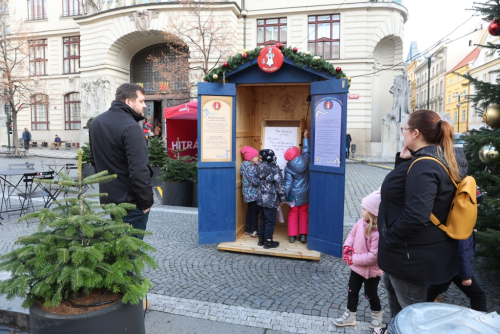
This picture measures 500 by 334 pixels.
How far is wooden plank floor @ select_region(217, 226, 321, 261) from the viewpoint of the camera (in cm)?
518

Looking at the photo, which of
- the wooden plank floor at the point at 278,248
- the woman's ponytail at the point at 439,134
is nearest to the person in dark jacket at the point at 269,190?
the wooden plank floor at the point at 278,248

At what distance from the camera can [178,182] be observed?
8.66 metres

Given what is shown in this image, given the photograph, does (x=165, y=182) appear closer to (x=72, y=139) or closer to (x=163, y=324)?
(x=163, y=324)

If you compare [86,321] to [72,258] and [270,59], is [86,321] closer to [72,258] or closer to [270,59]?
[72,258]

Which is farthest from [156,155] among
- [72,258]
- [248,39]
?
[248,39]

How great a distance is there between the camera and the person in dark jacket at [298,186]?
5520 millimetres

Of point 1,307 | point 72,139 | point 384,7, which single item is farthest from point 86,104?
point 1,307

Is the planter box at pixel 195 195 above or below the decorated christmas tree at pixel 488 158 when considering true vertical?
below

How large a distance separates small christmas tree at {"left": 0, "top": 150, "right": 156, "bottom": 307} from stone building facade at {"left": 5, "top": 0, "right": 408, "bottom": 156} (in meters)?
21.4

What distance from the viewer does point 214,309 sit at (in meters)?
3.73

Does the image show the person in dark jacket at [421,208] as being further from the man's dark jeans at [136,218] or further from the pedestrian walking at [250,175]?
the pedestrian walking at [250,175]

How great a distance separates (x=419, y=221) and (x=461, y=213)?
0.32 metres

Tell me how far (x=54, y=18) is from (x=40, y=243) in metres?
35.9

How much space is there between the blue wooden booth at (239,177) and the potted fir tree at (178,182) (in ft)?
8.95
